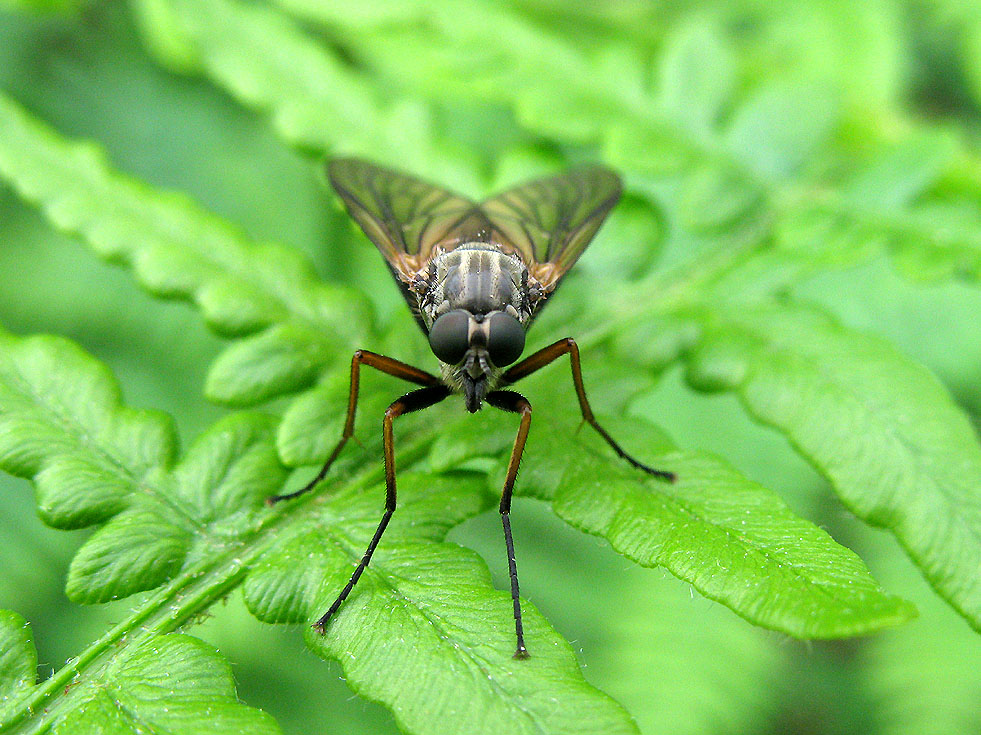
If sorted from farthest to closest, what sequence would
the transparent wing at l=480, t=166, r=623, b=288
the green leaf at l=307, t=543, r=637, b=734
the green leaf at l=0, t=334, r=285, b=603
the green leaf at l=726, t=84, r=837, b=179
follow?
the green leaf at l=726, t=84, r=837, b=179
the transparent wing at l=480, t=166, r=623, b=288
the green leaf at l=0, t=334, r=285, b=603
the green leaf at l=307, t=543, r=637, b=734

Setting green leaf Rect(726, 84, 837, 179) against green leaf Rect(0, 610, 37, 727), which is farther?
green leaf Rect(726, 84, 837, 179)

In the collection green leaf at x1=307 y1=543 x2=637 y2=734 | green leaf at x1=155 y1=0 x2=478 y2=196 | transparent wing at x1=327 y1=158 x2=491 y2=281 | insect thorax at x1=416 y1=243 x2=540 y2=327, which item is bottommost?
Answer: green leaf at x1=307 y1=543 x2=637 y2=734

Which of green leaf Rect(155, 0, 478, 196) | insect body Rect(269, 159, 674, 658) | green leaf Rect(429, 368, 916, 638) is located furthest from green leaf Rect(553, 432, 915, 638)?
green leaf Rect(155, 0, 478, 196)

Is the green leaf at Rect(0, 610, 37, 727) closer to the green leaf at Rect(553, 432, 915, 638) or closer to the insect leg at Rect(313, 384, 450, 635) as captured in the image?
the insect leg at Rect(313, 384, 450, 635)

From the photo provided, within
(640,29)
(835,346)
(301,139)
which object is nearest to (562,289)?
(835,346)

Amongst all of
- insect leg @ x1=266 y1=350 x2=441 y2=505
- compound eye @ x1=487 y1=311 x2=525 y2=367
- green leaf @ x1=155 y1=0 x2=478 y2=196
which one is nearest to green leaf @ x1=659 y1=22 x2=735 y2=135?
green leaf @ x1=155 y1=0 x2=478 y2=196

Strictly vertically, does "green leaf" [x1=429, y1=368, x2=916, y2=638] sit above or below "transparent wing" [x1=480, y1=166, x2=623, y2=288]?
below

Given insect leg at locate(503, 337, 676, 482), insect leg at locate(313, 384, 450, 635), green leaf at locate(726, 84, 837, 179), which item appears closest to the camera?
insect leg at locate(313, 384, 450, 635)
